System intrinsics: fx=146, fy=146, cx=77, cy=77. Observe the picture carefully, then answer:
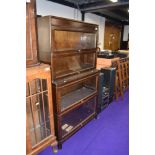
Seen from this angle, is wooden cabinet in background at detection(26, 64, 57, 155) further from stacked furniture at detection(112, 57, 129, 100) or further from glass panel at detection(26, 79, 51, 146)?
stacked furniture at detection(112, 57, 129, 100)

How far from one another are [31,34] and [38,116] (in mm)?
1009

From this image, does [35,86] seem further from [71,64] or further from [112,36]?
[112,36]

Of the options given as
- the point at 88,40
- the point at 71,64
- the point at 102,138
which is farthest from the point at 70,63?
the point at 102,138

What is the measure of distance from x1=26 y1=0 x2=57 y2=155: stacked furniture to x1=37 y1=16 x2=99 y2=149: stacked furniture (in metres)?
0.09

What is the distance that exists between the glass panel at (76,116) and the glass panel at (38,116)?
27 centimetres

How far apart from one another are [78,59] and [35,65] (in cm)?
91

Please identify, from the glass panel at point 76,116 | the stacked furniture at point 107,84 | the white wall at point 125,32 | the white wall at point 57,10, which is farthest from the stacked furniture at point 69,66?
the white wall at point 125,32

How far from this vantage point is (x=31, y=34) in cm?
154

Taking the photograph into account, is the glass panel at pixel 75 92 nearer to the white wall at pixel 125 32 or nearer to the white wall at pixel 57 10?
the white wall at pixel 57 10

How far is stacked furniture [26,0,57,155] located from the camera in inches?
60.0

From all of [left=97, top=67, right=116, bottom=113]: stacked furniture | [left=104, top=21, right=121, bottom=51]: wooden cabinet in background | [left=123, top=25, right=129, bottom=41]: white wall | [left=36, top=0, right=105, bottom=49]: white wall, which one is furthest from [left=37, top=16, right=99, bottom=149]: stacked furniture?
[left=123, top=25, right=129, bottom=41]: white wall

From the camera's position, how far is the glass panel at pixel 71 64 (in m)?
1.90
